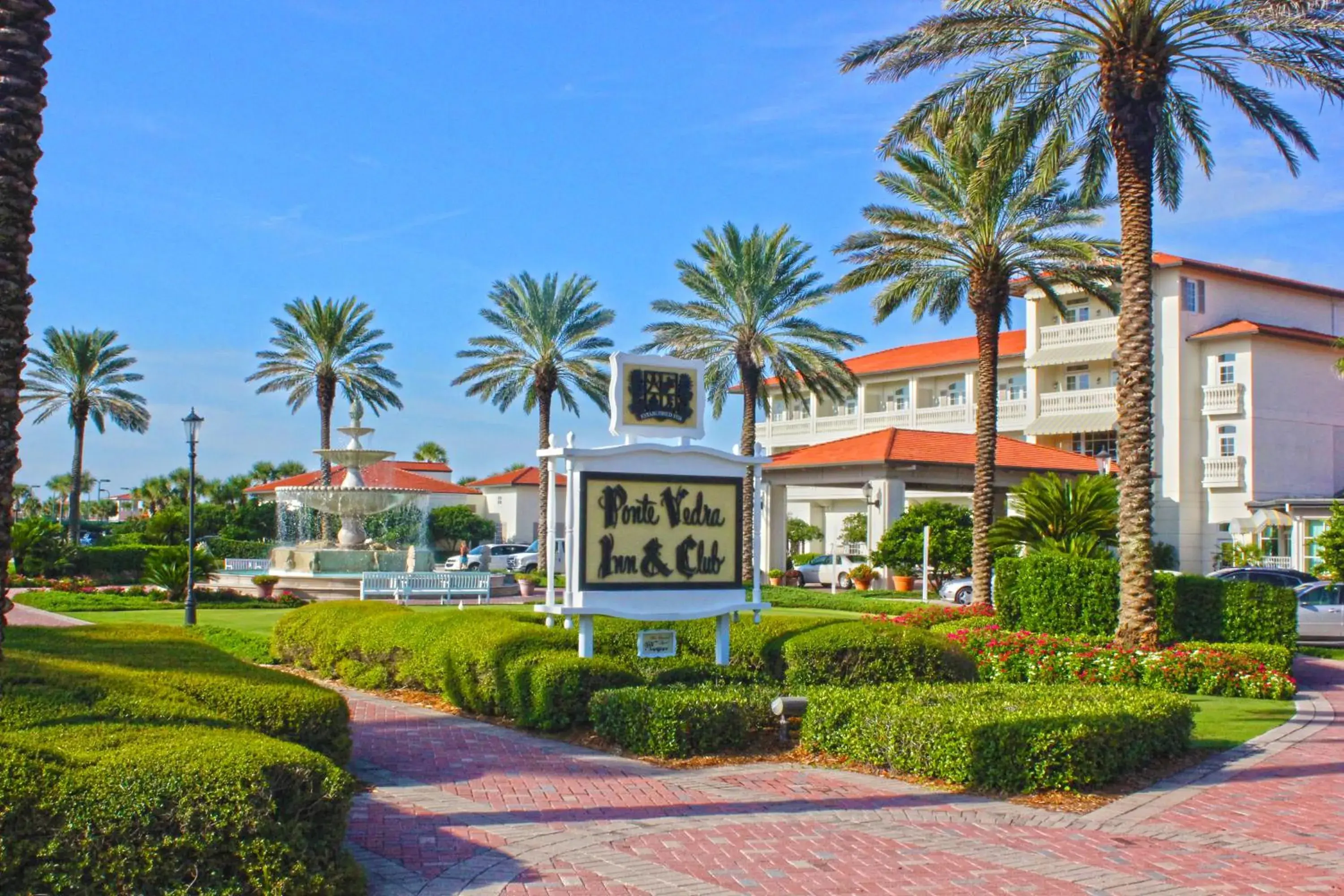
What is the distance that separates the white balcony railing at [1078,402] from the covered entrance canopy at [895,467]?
2.33 m

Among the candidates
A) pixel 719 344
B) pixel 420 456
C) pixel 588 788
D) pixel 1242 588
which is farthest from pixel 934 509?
pixel 420 456

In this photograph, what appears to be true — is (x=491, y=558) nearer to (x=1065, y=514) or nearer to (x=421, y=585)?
(x=421, y=585)

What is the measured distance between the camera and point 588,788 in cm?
863

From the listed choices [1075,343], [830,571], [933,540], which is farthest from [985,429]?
[1075,343]

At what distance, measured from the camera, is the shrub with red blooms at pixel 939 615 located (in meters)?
20.6

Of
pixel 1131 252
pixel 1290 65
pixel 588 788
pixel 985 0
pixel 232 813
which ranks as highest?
pixel 985 0

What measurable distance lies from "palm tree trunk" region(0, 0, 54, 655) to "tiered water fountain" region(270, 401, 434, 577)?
26.9 metres

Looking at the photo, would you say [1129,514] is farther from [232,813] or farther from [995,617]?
[232,813]

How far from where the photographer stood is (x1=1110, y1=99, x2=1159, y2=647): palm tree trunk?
52.1ft

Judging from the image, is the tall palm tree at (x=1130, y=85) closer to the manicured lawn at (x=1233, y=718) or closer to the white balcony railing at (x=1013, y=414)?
the manicured lawn at (x=1233, y=718)

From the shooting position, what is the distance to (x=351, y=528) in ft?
119

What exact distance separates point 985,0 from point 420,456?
95638 mm

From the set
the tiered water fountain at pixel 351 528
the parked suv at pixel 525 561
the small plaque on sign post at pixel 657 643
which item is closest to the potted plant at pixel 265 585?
the tiered water fountain at pixel 351 528

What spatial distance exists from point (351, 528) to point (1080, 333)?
29.0m
